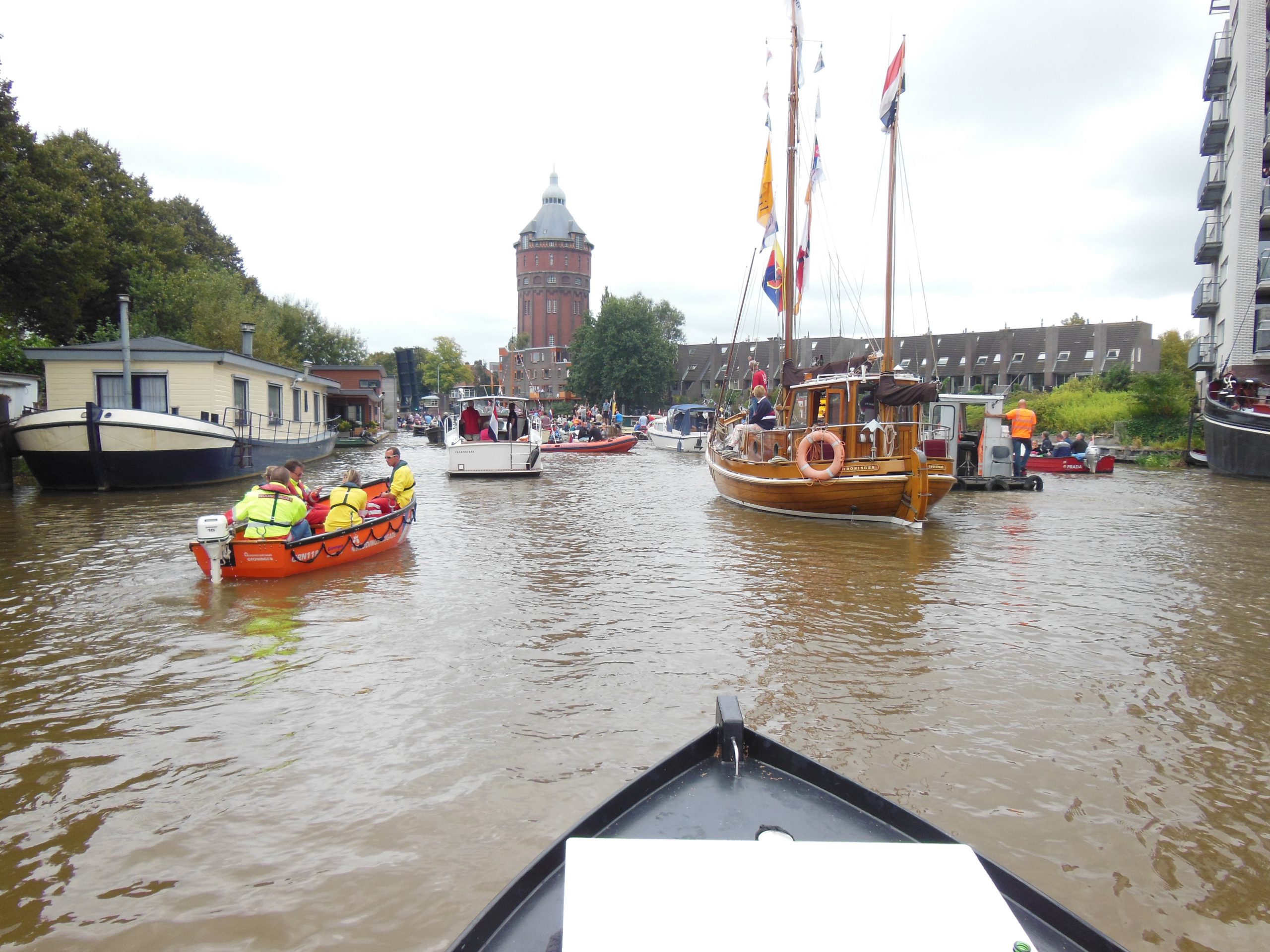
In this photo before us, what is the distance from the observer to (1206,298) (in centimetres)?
3559

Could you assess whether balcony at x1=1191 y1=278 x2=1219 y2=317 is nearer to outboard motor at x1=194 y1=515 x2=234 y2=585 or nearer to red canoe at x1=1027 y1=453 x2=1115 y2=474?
red canoe at x1=1027 y1=453 x2=1115 y2=474

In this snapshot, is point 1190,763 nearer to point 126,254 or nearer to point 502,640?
point 502,640

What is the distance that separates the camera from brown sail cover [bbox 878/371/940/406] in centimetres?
1360

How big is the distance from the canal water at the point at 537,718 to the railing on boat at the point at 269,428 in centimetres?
1152

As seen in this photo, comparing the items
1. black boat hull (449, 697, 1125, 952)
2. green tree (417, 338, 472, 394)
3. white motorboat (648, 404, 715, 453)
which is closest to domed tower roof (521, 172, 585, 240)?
green tree (417, 338, 472, 394)

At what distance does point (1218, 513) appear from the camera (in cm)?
1702

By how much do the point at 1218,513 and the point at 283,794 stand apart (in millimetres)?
19731

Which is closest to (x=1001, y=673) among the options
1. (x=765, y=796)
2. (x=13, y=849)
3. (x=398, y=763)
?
(x=765, y=796)

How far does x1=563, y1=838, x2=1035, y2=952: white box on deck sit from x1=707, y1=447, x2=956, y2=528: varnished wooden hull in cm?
1213

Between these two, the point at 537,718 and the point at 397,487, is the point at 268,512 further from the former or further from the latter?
the point at 537,718

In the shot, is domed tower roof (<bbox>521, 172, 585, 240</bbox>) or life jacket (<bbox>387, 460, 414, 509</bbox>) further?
domed tower roof (<bbox>521, 172, 585, 240</bbox>)

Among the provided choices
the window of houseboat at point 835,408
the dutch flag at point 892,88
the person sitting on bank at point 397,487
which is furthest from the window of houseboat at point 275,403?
the dutch flag at point 892,88

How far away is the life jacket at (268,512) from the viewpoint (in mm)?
9617

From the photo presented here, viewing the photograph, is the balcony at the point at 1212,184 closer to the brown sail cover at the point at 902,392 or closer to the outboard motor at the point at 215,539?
the brown sail cover at the point at 902,392
